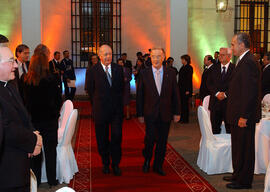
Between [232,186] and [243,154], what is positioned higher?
[243,154]

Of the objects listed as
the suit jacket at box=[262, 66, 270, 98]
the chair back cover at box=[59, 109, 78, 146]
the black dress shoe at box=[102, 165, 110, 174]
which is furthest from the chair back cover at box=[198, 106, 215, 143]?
the suit jacket at box=[262, 66, 270, 98]

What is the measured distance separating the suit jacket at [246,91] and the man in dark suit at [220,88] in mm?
1156

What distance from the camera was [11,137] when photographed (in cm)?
231

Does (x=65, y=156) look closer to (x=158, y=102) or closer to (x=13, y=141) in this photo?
(x=158, y=102)

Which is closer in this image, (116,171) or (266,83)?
(116,171)

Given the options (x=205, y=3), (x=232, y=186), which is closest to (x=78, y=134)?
(x=232, y=186)

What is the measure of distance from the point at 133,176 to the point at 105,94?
45.8 inches

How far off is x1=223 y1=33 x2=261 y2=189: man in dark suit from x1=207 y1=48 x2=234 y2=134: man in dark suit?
109 cm

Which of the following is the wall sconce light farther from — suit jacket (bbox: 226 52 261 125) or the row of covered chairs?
the row of covered chairs

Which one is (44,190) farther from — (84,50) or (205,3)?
→ (205,3)

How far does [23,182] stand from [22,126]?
391mm

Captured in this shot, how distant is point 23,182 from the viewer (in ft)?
7.99

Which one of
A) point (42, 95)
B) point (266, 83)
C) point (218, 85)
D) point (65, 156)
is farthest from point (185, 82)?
point (42, 95)

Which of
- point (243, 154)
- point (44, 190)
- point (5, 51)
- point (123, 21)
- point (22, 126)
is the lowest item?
point (44, 190)
